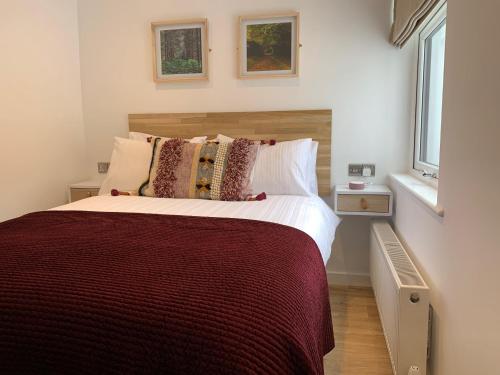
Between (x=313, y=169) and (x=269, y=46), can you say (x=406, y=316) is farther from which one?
(x=269, y=46)

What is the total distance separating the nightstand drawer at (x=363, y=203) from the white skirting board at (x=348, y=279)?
0.58m

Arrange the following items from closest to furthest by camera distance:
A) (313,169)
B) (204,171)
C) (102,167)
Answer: (204,171)
(313,169)
(102,167)

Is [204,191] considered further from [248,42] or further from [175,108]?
[248,42]

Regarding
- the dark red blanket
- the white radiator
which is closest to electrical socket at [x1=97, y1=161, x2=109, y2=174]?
the dark red blanket

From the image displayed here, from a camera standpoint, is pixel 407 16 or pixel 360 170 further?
pixel 360 170

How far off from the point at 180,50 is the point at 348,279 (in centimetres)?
211

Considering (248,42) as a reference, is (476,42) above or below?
below

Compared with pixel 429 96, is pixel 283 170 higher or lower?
lower

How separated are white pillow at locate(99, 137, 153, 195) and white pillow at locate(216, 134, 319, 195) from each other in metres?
0.75

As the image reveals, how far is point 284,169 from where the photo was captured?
92.7 inches

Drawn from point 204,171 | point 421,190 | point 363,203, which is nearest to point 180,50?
point 204,171

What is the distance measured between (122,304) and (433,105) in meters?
2.09

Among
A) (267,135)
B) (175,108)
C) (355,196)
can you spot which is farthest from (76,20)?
(355,196)

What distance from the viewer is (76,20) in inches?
116
